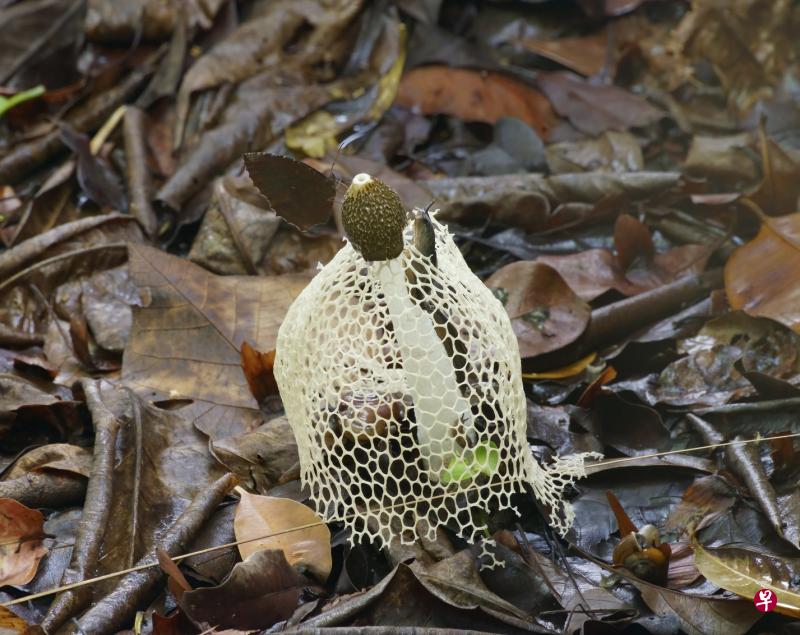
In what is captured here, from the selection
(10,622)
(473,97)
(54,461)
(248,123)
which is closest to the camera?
(10,622)

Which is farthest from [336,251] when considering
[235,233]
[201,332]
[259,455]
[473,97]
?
[473,97]

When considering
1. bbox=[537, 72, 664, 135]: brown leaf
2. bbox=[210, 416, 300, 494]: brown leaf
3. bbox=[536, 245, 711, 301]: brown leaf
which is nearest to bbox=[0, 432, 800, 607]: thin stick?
bbox=[210, 416, 300, 494]: brown leaf

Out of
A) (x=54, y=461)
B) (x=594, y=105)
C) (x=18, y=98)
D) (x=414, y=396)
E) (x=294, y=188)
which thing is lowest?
(x=54, y=461)

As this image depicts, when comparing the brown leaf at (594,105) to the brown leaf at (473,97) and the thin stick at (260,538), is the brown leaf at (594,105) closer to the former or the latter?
the brown leaf at (473,97)

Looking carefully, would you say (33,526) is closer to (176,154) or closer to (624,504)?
(624,504)

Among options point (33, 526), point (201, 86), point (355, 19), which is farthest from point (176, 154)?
point (33, 526)

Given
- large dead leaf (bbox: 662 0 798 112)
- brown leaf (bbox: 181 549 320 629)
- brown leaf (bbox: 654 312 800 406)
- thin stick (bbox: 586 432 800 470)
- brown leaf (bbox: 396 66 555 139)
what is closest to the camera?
brown leaf (bbox: 181 549 320 629)

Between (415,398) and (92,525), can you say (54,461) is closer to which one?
(92,525)

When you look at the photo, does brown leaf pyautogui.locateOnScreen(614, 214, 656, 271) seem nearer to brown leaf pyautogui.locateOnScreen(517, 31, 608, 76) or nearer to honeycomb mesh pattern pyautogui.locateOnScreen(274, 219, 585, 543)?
honeycomb mesh pattern pyautogui.locateOnScreen(274, 219, 585, 543)
